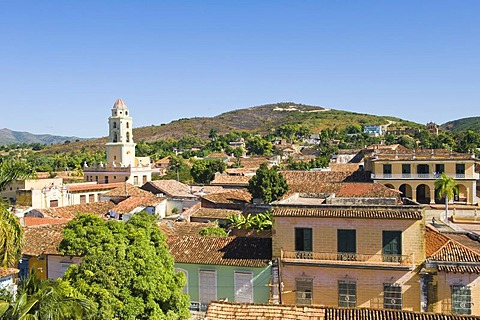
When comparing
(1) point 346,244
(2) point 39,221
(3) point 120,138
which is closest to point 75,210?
(2) point 39,221

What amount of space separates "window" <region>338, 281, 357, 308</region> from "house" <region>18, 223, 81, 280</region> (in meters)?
9.71

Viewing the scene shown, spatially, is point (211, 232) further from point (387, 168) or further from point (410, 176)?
point (410, 176)

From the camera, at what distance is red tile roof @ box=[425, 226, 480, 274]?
55.1 feet

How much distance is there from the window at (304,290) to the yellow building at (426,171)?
26.9m

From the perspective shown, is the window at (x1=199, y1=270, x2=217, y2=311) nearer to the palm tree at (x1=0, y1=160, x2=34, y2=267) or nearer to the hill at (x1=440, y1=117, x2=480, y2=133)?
the palm tree at (x1=0, y1=160, x2=34, y2=267)

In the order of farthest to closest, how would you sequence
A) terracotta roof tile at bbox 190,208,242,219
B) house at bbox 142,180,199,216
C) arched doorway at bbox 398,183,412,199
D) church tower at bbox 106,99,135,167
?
church tower at bbox 106,99,135,167 → arched doorway at bbox 398,183,412,199 → house at bbox 142,180,199,216 → terracotta roof tile at bbox 190,208,242,219

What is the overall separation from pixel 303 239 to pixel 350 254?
1.78 metres

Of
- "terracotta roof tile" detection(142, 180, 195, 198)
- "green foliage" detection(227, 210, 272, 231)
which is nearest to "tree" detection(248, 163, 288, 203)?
"terracotta roof tile" detection(142, 180, 195, 198)

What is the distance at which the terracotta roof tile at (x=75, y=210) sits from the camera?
31.1 m

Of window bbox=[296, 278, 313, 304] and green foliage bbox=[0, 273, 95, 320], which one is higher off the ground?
green foliage bbox=[0, 273, 95, 320]

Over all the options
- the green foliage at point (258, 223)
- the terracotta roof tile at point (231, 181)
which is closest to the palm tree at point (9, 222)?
the green foliage at point (258, 223)

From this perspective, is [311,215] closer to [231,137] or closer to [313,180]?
[313,180]

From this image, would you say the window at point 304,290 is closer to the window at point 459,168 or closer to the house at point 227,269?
the house at point 227,269

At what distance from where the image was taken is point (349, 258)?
715 inches
